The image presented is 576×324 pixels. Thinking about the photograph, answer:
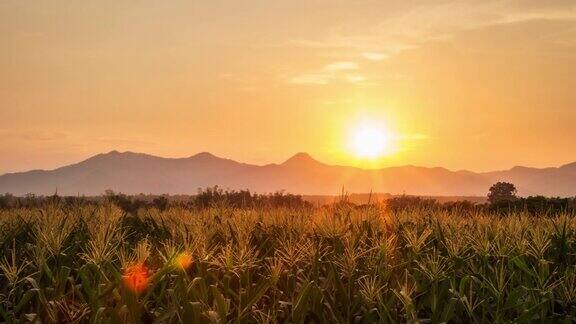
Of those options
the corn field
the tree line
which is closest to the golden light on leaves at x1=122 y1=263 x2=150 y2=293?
the corn field

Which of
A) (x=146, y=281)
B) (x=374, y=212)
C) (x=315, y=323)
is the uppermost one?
(x=374, y=212)

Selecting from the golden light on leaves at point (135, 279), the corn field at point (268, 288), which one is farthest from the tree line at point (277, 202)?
the golden light on leaves at point (135, 279)

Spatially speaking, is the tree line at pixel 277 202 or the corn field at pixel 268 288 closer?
the corn field at pixel 268 288

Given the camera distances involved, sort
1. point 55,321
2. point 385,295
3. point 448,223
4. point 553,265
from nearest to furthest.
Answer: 1. point 55,321
2. point 385,295
3. point 553,265
4. point 448,223

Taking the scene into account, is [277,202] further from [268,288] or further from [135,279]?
[135,279]

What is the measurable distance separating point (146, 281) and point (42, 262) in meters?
1.85

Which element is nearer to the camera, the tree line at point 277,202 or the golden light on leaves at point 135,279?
the golden light on leaves at point 135,279

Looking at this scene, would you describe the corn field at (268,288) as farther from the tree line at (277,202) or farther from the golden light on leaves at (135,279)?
the tree line at (277,202)

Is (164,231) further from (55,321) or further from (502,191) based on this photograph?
(502,191)

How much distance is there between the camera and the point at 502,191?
286ft

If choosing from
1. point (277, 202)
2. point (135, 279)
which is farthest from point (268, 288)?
point (277, 202)

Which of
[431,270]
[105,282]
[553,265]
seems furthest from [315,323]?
[553,265]

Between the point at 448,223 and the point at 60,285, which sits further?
the point at 448,223

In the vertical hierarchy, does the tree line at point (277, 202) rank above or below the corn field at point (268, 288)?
above
